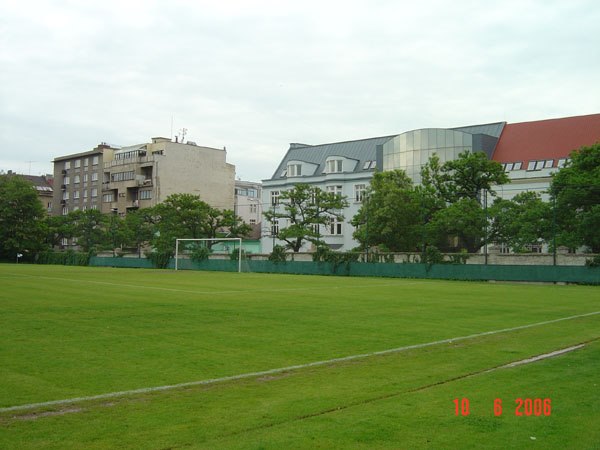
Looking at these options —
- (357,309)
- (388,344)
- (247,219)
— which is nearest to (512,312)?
(357,309)

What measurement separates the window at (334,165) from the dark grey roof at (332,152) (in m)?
1.09

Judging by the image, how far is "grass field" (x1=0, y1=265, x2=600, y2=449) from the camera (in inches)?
236

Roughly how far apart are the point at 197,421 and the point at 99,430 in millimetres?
979

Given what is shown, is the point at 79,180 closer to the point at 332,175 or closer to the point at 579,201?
the point at 332,175

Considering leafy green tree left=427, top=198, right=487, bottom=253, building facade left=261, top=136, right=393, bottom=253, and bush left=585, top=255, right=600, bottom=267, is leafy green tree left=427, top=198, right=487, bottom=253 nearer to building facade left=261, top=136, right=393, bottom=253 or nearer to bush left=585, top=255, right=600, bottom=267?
bush left=585, top=255, right=600, bottom=267

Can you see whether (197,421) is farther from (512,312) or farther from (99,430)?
(512,312)

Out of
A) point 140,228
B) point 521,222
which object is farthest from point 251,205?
point 521,222

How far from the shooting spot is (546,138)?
62375 mm

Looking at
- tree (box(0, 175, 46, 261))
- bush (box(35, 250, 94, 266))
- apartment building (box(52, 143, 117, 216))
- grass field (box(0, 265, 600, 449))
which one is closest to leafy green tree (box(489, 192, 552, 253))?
grass field (box(0, 265, 600, 449))

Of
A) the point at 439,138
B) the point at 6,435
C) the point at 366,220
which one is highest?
the point at 439,138

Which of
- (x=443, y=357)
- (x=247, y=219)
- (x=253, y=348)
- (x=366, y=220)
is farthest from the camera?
(x=247, y=219)

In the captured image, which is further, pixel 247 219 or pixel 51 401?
pixel 247 219

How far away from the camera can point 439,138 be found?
6294 cm

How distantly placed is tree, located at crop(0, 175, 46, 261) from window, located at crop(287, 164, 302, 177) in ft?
115
